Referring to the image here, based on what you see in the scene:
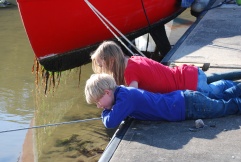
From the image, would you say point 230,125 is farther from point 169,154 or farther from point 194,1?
point 194,1

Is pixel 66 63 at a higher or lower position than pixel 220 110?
lower

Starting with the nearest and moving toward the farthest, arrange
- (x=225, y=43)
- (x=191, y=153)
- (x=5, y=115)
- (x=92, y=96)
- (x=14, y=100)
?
1. (x=191, y=153)
2. (x=92, y=96)
3. (x=225, y=43)
4. (x=5, y=115)
5. (x=14, y=100)

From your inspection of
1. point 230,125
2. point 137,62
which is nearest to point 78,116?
point 137,62

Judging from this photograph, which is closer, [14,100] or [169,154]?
[169,154]

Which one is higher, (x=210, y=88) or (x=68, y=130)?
(x=210, y=88)

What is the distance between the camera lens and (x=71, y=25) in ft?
19.5

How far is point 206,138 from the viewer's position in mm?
3508

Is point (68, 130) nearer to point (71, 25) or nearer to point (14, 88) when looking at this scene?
point (71, 25)

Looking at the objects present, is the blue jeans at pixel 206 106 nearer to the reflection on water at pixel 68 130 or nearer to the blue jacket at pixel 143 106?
the blue jacket at pixel 143 106

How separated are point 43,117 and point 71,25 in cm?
130

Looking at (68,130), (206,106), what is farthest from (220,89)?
(68,130)

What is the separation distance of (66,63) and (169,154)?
3188 mm

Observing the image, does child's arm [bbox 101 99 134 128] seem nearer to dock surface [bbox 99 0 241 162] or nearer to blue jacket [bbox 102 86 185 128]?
blue jacket [bbox 102 86 185 128]

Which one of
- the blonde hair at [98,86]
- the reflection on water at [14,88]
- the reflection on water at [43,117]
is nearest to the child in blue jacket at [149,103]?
the blonde hair at [98,86]
